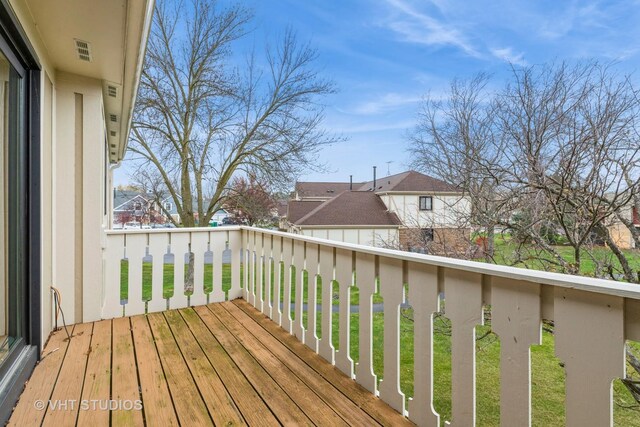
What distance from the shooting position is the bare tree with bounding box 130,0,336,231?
10430 millimetres

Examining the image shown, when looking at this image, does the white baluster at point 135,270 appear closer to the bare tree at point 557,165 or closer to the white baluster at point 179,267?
the white baluster at point 179,267

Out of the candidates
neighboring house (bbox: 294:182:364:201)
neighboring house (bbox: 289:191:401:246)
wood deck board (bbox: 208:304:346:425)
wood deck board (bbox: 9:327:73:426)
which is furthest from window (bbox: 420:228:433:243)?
neighboring house (bbox: 294:182:364:201)

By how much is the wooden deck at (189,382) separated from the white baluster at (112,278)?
28 cm

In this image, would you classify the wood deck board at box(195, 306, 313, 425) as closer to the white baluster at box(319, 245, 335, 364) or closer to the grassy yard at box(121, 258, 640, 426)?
the white baluster at box(319, 245, 335, 364)

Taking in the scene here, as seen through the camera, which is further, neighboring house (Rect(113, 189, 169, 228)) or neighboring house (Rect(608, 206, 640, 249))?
neighboring house (Rect(113, 189, 169, 228))

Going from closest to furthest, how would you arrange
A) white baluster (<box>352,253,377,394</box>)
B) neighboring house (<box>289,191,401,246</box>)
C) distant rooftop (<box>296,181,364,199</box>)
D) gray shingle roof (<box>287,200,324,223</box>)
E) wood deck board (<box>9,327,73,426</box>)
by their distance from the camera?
wood deck board (<box>9,327,73,426</box>) < white baluster (<box>352,253,377,394</box>) < neighboring house (<box>289,191,401,246</box>) < gray shingle roof (<box>287,200,324,223</box>) < distant rooftop (<box>296,181,364,199</box>)

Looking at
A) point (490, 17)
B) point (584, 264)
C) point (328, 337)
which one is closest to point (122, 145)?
point (328, 337)

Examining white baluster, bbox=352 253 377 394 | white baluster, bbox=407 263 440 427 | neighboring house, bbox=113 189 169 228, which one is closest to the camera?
white baluster, bbox=407 263 440 427

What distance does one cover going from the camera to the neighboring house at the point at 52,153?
1990 millimetres

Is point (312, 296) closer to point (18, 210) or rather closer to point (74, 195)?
point (18, 210)

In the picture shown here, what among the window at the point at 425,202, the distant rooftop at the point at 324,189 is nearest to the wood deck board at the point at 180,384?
the window at the point at 425,202

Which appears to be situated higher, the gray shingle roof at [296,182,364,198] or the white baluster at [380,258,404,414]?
the gray shingle roof at [296,182,364,198]

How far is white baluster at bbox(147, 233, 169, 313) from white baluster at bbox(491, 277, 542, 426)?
3.14 metres

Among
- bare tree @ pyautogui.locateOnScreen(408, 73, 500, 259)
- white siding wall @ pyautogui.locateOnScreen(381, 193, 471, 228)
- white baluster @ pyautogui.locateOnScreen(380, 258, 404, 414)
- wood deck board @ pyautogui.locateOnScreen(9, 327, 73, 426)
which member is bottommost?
wood deck board @ pyautogui.locateOnScreen(9, 327, 73, 426)
